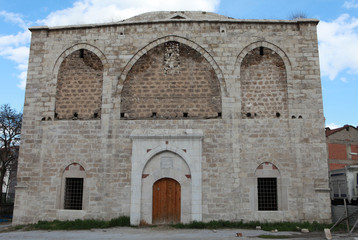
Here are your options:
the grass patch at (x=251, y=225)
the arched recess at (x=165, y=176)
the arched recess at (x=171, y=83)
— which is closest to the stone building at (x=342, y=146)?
the grass patch at (x=251, y=225)

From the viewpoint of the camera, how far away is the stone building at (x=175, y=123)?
1183 cm

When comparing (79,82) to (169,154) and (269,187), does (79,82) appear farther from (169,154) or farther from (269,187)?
(269,187)

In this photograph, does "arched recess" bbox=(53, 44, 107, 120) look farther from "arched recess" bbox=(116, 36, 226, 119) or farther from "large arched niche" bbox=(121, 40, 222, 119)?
"large arched niche" bbox=(121, 40, 222, 119)

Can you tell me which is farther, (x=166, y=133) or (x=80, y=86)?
(x=80, y=86)

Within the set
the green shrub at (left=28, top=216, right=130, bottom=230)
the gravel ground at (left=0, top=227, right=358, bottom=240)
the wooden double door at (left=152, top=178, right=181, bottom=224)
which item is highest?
the wooden double door at (left=152, top=178, right=181, bottom=224)

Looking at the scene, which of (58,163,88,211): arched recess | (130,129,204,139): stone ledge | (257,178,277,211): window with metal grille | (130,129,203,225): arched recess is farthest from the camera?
(58,163,88,211): arched recess

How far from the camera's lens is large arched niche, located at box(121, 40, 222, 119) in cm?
1273

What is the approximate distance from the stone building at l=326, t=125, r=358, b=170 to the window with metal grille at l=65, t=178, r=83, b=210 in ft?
69.0

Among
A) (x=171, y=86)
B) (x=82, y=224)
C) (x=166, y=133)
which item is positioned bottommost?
(x=82, y=224)

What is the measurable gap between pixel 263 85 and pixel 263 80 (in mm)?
218

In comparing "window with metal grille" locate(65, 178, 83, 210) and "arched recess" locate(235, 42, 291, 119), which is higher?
"arched recess" locate(235, 42, 291, 119)

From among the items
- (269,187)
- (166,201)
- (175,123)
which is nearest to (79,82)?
(175,123)

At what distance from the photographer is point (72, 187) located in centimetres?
1265

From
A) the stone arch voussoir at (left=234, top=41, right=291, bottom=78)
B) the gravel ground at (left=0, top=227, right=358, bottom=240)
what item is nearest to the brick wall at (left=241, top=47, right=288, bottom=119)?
the stone arch voussoir at (left=234, top=41, right=291, bottom=78)
